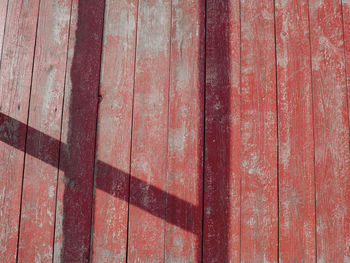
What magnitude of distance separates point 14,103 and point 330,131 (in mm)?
1573

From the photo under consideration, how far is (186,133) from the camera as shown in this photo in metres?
1.56

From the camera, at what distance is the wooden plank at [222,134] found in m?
1.49

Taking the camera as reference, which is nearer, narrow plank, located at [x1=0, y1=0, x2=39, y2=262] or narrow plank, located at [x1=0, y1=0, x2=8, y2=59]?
narrow plank, located at [x1=0, y1=0, x2=39, y2=262]

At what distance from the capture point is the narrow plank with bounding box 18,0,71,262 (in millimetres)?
1501

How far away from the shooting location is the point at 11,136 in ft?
5.16

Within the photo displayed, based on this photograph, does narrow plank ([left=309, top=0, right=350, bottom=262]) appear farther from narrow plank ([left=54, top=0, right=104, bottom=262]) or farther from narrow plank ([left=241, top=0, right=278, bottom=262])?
narrow plank ([left=54, top=0, right=104, bottom=262])

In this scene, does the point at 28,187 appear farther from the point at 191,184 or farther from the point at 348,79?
the point at 348,79

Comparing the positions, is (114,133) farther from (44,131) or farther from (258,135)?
(258,135)

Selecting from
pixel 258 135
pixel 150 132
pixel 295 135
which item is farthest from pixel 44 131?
pixel 295 135

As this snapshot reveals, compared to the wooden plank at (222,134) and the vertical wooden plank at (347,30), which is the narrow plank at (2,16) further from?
the vertical wooden plank at (347,30)

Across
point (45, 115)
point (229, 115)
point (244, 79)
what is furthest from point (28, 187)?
point (244, 79)

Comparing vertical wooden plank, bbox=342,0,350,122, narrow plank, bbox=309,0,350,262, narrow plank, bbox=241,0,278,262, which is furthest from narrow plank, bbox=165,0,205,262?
vertical wooden plank, bbox=342,0,350,122

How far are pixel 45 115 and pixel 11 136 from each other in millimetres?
195

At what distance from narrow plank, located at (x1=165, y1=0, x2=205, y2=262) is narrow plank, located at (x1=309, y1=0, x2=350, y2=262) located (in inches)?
22.2
